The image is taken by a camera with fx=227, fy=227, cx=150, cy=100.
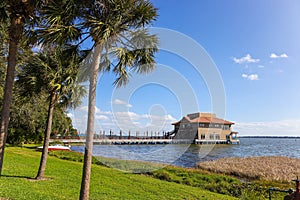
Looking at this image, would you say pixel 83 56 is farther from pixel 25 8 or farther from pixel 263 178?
pixel 263 178

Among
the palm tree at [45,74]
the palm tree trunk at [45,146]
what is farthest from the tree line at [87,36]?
the palm tree trunk at [45,146]

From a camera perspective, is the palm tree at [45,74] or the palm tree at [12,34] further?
the palm tree at [45,74]

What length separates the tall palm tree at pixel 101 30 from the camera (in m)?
5.22

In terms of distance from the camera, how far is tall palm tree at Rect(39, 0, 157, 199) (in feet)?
17.1

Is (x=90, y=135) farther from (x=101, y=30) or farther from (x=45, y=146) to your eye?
(x=45, y=146)

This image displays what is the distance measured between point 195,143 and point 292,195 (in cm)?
6994

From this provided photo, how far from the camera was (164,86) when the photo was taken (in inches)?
400

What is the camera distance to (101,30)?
5.36m

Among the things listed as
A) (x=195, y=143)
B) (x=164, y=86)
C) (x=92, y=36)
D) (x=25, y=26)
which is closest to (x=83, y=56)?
(x=92, y=36)

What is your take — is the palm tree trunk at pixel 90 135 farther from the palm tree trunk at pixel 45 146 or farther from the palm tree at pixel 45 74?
the palm tree trunk at pixel 45 146

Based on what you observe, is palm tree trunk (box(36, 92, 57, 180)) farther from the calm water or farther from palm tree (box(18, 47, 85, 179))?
the calm water

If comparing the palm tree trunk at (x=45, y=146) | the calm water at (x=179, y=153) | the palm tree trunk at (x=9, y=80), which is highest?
the palm tree trunk at (x=9, y=80)

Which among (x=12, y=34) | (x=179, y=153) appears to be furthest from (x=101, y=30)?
(x=179, y=153)

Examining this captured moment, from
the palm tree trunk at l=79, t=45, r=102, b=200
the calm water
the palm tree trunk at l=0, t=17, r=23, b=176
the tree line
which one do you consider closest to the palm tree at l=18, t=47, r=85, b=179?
the tree line
